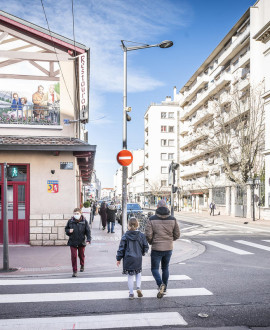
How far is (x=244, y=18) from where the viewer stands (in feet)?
129

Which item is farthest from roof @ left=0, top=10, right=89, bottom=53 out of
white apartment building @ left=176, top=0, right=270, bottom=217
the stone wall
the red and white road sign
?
white apartment building @ left=176, top=0, right=270, bottom=217

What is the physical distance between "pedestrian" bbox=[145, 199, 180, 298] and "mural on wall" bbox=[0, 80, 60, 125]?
8762 mm

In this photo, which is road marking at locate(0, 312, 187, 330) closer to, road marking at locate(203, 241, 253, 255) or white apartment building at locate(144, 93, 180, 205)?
road marking at locate(203, 241, 253, 255)

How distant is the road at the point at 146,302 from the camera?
527 cm

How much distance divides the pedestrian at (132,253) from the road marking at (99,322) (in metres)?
0.98

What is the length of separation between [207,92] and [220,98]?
7.94 meters

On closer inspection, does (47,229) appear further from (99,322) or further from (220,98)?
(220,98)

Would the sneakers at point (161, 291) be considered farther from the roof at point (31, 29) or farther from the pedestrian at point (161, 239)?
the roof at point (31, 29)

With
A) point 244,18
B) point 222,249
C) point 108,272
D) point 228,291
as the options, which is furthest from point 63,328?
point 244,18

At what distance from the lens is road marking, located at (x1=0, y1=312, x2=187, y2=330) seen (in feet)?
16.8

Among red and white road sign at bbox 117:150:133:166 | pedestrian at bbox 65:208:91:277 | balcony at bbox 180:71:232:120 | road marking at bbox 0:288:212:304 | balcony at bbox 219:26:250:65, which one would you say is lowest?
road marking at bbox 0:288:212:304

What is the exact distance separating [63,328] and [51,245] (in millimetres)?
8513

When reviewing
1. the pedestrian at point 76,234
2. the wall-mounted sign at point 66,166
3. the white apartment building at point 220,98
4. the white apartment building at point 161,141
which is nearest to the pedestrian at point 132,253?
the pedestrian at point 76,234

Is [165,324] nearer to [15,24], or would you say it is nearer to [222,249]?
[222,249]
